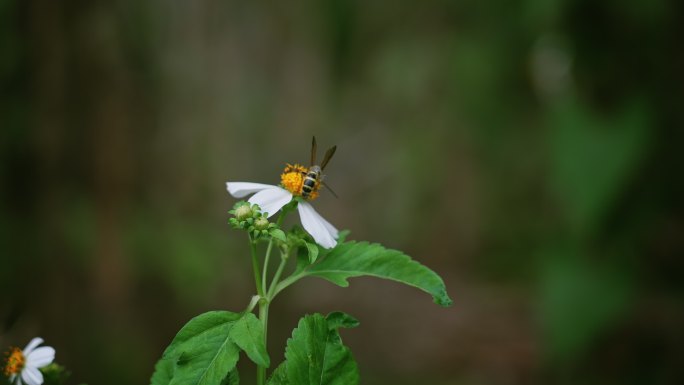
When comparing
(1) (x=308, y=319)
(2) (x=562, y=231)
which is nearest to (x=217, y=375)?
A: (1) (x=308, y=319)

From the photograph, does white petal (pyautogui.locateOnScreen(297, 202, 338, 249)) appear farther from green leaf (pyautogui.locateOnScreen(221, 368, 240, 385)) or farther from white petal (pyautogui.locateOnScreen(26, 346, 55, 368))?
white petal (pyautogui.locateOnScreen(26, 346, 55, 368))

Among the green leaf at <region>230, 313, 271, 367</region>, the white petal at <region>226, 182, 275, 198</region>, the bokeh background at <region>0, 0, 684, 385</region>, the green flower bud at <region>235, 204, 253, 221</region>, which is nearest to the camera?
the green leaf at <region>230, 313, 271, 367</region>

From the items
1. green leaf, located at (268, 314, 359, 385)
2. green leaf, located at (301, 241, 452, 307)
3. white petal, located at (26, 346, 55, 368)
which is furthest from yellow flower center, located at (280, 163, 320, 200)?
white petal, located at (26, 346, 55, 368)

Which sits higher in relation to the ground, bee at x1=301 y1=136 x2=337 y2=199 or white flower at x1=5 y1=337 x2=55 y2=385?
bee at x1=301 y1=136 x2=337 y2=199

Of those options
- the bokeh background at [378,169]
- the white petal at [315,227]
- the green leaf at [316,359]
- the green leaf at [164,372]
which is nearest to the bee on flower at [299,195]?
the white petal at [315,227]

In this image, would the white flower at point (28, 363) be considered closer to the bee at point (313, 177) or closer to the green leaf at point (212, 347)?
the green leaf at point (212, 347)

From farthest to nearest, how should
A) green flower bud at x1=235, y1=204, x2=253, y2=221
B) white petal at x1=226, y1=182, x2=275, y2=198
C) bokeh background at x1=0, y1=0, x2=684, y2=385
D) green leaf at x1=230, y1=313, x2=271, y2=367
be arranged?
bokeh background at x1=0, y1=0, x2=684, y2=385 < white petal at x1=226, y1=182, x2=275, y2=198 < green flower bud at x1=235, y1=204, x2=253, y2=221 < green leaf at x1=230, y1=313, x2=271, y2=367

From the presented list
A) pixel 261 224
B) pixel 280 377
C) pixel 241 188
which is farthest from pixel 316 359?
pixel 241 188
